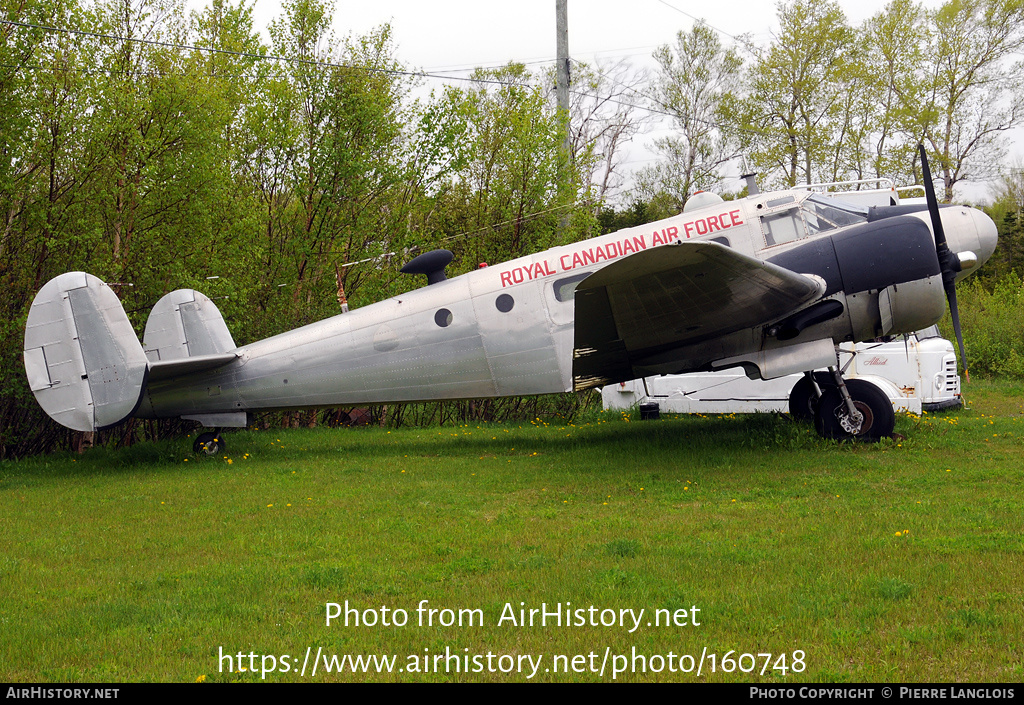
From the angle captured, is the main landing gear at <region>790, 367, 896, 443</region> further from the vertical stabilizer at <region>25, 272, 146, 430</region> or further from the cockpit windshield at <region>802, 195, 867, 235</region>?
the vertical stabilizer at <region>25, 272, 146, 430</region>

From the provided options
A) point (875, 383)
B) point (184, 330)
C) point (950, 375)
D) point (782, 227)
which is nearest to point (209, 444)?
point (184, 330)

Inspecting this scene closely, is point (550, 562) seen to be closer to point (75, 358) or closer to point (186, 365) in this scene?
point (186, 365)

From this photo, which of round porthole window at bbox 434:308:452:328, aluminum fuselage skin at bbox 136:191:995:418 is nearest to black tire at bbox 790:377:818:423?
aluminum fuselage skin at bbox 136:191:995:418

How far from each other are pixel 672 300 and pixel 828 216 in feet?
8.76

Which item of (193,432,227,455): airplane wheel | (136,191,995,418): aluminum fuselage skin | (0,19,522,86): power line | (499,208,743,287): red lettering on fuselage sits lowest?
(193,432,227,455): airplane wheel

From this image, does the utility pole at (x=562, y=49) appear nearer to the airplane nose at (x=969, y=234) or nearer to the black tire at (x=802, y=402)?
the black tire at (x=802, y=402)

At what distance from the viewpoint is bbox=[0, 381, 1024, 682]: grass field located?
386cm

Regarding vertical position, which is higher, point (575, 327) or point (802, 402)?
point (575, 327)

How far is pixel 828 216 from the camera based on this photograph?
1006 centimetres

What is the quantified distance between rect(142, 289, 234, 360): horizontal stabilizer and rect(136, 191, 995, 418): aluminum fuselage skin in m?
0.56

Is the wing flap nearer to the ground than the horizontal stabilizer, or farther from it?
nearer to the ground

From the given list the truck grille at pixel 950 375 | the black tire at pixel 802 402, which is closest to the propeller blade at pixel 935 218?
the black tire at pixel 802 402
